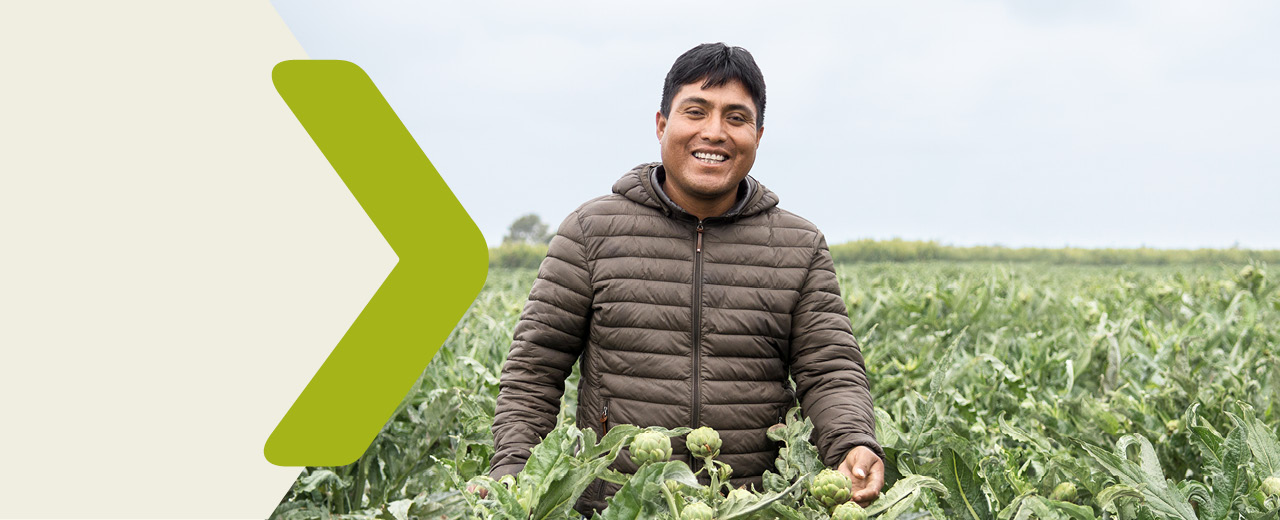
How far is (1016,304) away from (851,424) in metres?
5.55

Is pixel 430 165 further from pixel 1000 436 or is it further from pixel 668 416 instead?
pixel 1000 436

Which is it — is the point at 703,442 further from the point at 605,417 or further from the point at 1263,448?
the point at 1263,448

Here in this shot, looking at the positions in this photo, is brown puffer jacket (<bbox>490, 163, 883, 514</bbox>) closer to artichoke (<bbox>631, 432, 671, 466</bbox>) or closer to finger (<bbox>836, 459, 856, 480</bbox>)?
finger (<bbox>836, 459, 856, 480</bbox>)

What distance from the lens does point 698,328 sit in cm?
221

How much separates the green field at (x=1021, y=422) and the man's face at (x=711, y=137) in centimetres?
65

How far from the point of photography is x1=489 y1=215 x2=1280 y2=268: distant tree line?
25.3m

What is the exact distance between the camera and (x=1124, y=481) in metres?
1.80

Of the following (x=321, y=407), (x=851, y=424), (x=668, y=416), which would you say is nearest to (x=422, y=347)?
(x=321, y=407)

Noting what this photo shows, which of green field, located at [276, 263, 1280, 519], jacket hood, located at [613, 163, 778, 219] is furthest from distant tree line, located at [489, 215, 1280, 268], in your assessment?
jacket hood, located at [613, 163, 778, 219]

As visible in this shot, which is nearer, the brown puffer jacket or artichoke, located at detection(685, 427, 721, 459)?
artichoke, located at detection(685, 427, 721, 459)

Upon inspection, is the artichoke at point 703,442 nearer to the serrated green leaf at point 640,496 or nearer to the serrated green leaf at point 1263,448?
the serrated green leaf at point 640,496

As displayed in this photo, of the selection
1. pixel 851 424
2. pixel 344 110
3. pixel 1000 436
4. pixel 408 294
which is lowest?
pixel 1000 436

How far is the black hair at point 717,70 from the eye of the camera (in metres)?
2.12

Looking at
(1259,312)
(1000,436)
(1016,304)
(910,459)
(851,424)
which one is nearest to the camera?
(851,424)
